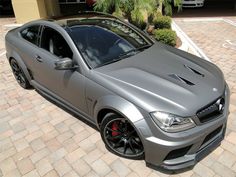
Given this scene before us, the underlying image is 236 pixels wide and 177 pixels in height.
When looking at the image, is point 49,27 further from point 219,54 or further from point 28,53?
point 219,54

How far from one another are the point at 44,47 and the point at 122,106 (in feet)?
7.05

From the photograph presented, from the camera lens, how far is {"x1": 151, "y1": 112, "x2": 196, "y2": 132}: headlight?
2.87m

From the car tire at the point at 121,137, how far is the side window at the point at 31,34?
2.31m

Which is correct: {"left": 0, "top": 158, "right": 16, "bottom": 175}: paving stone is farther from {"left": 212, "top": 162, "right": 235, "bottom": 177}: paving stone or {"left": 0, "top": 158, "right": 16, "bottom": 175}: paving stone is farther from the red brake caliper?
{"left": 212, "top": 162, "right": 235, "bottom": 177}: paving stone

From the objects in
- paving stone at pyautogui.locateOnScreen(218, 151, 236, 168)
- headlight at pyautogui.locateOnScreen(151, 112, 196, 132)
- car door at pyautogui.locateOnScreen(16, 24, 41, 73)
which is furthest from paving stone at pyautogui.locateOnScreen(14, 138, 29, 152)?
paving stone at pyautogui.locateOnScreen(218, 151, 236, 168)

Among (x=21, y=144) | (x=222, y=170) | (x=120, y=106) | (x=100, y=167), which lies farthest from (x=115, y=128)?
(x=21, y=144)

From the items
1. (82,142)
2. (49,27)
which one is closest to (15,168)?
(82,142)

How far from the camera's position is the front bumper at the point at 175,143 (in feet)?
9.34

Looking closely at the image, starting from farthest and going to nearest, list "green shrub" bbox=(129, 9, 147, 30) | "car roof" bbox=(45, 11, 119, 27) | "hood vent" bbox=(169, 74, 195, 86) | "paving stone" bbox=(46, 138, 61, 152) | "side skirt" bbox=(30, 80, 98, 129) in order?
"green shrub" bbox=(129, 9, 147, 30) → "car roof" bbox=(45, 11, 119, 27) → "side skirt" bbox=(30, 80, 98, 129) → "paving stone" bbox=(46, 138, 61, 152) → "hood vent" bbox=(169, 74, 195, 86)

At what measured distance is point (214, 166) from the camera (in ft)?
10.9

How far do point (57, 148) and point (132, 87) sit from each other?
1.62 metres

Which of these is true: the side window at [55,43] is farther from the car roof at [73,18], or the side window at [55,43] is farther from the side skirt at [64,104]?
the side skirt at [64,104]

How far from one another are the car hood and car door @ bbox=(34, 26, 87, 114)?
490 mm

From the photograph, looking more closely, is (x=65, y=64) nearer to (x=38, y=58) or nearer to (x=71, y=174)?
(x=38, y=58)
